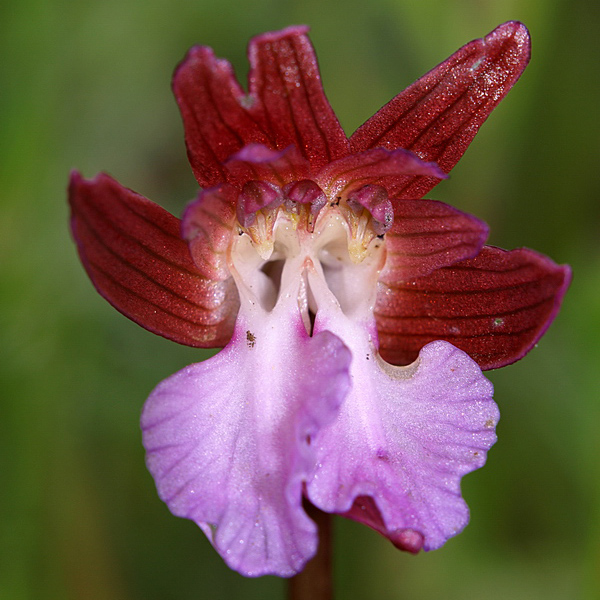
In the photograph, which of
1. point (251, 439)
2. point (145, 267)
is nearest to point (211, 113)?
point (145, 267)

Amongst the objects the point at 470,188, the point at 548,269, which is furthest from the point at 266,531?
the point at 470,188

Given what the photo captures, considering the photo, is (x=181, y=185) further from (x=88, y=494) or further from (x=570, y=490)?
(x=570, y=490)

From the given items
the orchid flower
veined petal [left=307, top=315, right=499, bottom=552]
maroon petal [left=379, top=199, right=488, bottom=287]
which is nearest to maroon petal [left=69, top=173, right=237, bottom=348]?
the orchid flower

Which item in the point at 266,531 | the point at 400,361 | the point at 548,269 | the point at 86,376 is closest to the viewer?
the point at 266,531

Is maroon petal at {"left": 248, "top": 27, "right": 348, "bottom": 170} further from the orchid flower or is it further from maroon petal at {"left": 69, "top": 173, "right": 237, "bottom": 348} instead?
maroon petal at {"left": 69, "top": 173, "right": 237, "bottom": 348}

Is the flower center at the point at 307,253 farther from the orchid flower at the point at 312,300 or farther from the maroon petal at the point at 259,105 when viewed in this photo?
the maroon petal at the point at 259,105

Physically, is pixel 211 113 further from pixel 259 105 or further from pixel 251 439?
pixel 251 439
